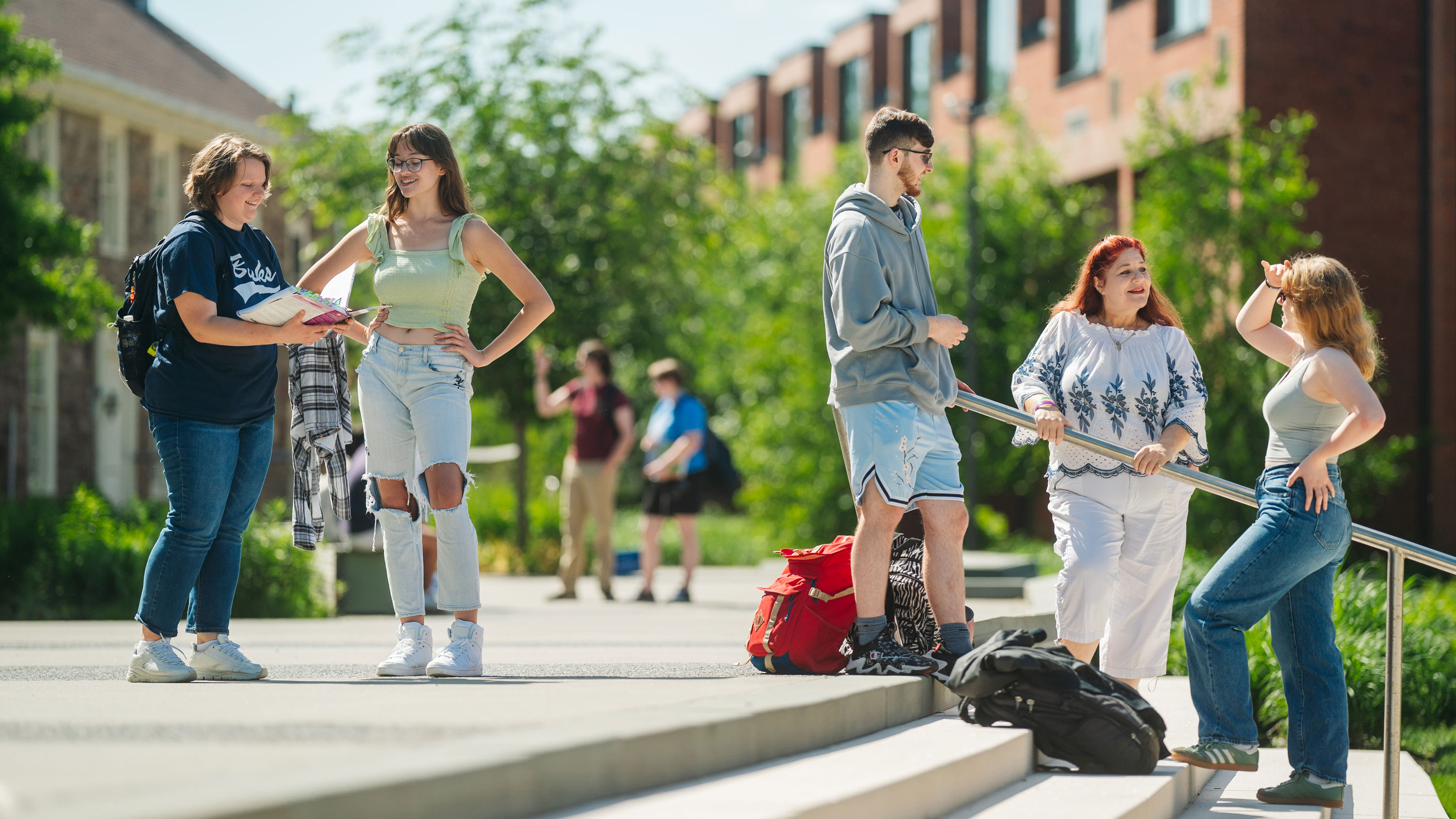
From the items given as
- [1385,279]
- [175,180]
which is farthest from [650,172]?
[1385,279]

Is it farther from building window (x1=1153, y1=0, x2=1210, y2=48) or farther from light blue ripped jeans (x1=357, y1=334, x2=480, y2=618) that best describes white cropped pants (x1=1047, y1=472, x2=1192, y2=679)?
building window (x1=1153, y1=0, x2=1210, y2=48)

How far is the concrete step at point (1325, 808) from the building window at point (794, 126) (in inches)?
1462

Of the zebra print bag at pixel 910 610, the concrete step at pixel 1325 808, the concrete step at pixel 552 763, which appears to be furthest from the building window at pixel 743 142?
the concrete step at pixel 552 763

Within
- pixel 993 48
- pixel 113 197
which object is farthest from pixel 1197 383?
pixel 993 48

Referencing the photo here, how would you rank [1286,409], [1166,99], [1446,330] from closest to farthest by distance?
[1286,409] < [1446,330] < [1166,99]

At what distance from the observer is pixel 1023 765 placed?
14.9ft

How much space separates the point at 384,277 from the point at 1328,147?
21.6 meters

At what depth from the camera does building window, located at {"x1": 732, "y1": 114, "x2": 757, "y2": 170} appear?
155ft

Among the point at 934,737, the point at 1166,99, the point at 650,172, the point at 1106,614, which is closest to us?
the point at 934,737

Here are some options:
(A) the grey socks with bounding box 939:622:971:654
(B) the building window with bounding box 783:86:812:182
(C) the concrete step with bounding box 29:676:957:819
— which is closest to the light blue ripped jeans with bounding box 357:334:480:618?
(C) the concrete step with bounding box 29:676:957:819

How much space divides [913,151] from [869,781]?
7.59ft

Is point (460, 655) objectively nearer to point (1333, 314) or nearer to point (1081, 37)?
point (1333, 314)

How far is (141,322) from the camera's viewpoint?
15.6 ft

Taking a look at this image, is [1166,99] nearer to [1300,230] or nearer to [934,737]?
[1300,230]
